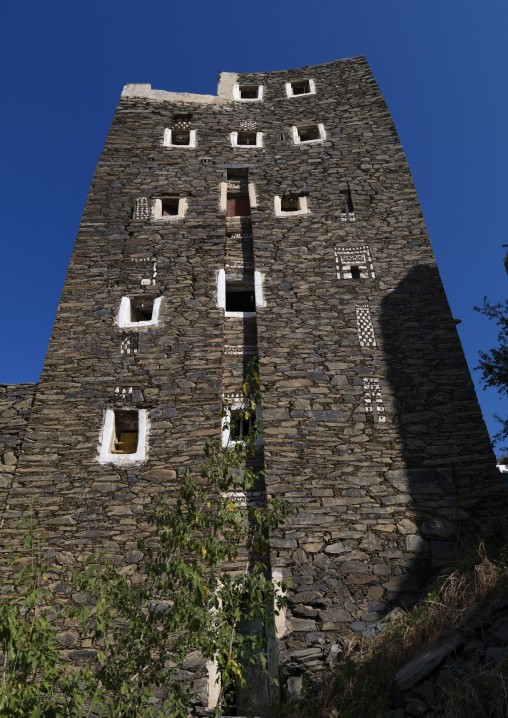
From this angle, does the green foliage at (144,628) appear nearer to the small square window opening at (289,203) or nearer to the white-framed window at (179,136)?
the small square window opening at (289,203)

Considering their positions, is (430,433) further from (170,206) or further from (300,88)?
(300,88)

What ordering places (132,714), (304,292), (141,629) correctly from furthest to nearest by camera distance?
(304,292) → (141,629) → (132,714)

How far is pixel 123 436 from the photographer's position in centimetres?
851

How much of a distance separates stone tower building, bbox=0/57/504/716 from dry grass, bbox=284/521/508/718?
0.44 metres

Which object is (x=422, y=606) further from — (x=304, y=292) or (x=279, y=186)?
(x=279, y=186)

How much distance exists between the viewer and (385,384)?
27.9ft

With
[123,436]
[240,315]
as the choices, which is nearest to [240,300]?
[240,315]

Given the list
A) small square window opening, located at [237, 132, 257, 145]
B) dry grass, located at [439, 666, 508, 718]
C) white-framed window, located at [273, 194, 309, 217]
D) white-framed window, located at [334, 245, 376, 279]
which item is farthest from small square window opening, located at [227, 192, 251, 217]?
dry grass, located at [439, 666, 508, 718]

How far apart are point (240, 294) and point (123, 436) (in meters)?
3.93

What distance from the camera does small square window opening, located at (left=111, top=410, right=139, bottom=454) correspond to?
331 inches

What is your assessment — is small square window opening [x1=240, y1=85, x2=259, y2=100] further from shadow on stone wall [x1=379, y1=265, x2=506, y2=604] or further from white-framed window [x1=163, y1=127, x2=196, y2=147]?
shadow on stone wall [x1=379, y1=265, x2=506, y2=604]

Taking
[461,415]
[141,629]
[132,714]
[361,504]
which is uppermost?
[461,415]

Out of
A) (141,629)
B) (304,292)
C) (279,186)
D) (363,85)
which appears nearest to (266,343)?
(304,292)

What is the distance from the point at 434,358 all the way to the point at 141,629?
21.5 feet
